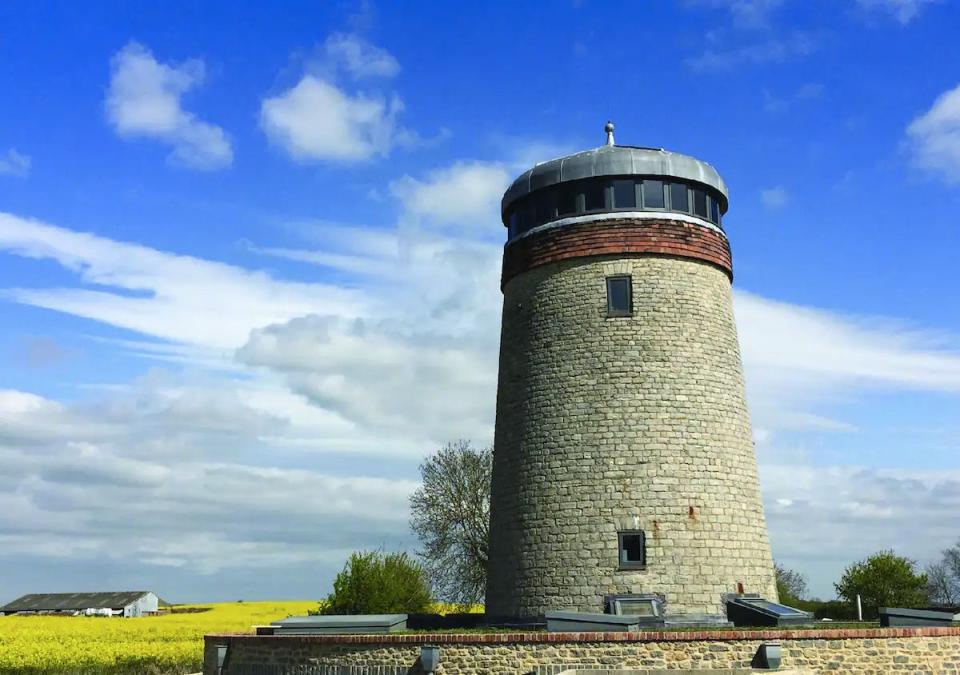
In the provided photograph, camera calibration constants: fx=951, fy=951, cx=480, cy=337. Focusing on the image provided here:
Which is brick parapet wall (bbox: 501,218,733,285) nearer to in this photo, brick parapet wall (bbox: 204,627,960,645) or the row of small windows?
the row of small windows

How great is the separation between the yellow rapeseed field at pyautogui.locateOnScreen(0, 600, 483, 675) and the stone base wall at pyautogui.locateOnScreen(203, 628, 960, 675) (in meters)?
9.59

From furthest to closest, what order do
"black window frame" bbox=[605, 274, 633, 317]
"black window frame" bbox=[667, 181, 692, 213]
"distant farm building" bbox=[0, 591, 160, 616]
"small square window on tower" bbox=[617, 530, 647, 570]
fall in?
1. "distant farm building" bbox=[0, 591, 160, 616]
2. "black window frame" bbox=[667, 181, 692, 213]
3. "black window frame" bbox=[605, 274, 633, 317]
4. "small square window on tower" bbox=[617, 530, 647, 570]

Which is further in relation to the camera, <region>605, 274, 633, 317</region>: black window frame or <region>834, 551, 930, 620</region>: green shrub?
<region>834, 551, 930, 620</region>: green shrub

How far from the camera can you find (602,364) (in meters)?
22.7

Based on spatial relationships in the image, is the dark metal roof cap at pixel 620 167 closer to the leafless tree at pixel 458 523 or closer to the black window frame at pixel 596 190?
the black window frame at pixel 596 190

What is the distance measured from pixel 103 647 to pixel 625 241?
2546cm

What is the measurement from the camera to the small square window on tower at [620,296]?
2303 cm

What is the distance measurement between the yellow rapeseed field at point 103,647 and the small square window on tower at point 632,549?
1068cm

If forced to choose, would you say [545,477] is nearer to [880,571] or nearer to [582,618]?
[582,618]

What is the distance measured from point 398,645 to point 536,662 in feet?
9.06

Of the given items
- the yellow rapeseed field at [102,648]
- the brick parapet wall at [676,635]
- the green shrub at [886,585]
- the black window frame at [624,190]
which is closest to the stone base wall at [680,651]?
the brick parapet wall at [676,635]

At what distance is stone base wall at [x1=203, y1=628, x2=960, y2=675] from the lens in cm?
1720

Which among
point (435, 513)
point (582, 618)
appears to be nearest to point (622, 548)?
point (582, 618)

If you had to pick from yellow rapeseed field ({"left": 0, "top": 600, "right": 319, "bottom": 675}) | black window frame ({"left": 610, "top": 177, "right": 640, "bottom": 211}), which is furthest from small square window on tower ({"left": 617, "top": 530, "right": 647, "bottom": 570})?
yellow rapeseed field ({"left": 0, "top": 600, "right": 319, "bottom": 675})
